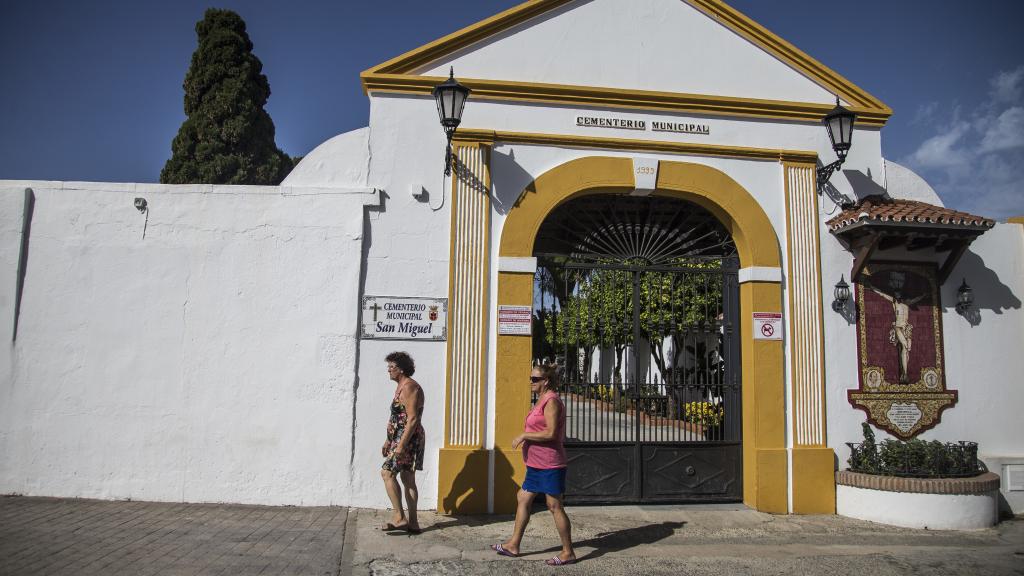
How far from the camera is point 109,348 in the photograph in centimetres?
721

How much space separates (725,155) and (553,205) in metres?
Answer: 2.16

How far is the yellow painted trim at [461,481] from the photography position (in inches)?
279

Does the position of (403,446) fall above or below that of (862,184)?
below

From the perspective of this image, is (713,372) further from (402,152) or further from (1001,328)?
(402,152)

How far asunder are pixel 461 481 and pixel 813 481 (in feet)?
12.7

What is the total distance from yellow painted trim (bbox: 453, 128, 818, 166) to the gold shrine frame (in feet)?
5.47

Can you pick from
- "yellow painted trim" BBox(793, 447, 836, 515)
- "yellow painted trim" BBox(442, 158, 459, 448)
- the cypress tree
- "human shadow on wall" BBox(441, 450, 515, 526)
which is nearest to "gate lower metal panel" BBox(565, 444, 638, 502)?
"human shadow on wall" BBox(441, 450, 515, 526)

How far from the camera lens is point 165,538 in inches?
227

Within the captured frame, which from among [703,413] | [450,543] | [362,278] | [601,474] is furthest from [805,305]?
[362,278]

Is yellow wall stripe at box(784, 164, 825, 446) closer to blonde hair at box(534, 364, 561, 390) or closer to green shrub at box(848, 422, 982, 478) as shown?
green shrub at box(848, 422, 982, 478)

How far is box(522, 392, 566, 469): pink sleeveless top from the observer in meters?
5.54

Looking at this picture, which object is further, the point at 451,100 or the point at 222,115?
the point at 222,115

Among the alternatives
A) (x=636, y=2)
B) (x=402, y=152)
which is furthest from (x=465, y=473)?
(x=636, y=2)

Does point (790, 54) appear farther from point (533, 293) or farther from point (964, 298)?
point (533, 293)
